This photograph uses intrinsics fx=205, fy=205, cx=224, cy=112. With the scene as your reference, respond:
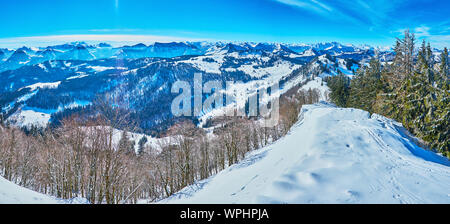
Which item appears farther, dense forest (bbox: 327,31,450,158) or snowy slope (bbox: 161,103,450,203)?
dense forest (bbox: 327,31,450,158)

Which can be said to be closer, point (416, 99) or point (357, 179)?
point (357, 179)

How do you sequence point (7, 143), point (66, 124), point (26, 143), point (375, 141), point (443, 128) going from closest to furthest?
point (375, 141) → point (66, 124) → point (443, 128) → point (7, 143) → point (26, 143)

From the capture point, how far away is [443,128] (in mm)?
19625

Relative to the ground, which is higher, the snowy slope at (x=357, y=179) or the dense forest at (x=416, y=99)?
the dense forest at (x=416, y=99)

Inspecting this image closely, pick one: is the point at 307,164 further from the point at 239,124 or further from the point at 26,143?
the point at 26,143

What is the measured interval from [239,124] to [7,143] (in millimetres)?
33831

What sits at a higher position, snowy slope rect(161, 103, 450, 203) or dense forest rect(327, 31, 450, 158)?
dense forest rect(327, 31, 450, 158)

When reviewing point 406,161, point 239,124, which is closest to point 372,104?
point 239,124

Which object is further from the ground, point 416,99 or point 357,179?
point 416,99

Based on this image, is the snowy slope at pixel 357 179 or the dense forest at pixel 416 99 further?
the dense forest at pixel 416 99
